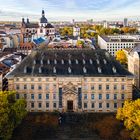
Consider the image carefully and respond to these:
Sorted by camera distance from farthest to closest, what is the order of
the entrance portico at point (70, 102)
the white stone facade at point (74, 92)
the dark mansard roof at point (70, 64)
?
the entrance portico at point (70, 102) < the dark mansard roof at point (70, 64) < the white stone facade at point (74, 92)

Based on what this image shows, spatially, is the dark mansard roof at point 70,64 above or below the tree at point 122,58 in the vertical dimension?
above

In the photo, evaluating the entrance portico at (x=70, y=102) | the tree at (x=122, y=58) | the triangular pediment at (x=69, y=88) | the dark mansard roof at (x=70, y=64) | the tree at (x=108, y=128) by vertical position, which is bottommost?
the tree at (x=108, y=128)

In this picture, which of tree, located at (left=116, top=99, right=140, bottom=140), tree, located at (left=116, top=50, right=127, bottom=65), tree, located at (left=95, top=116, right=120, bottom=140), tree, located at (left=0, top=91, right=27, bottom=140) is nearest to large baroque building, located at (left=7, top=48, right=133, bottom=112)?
tree, located at (left=95, top=116, right=120, bottom=140)

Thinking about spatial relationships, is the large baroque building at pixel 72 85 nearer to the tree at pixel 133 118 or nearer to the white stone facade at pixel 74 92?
the white stone facade at pixel 74 92

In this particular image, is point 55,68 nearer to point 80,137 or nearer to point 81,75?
point 81,75

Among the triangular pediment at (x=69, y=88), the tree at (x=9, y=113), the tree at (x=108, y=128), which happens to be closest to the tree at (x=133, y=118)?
the tree at (x=108, y=128)

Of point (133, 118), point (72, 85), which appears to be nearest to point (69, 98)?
point (72, 85)

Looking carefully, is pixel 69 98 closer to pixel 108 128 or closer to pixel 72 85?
pixel 72 85

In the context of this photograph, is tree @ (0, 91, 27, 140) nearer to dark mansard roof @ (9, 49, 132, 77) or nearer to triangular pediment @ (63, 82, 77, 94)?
dark mansard roof @ (9, 49, 132, 77)
